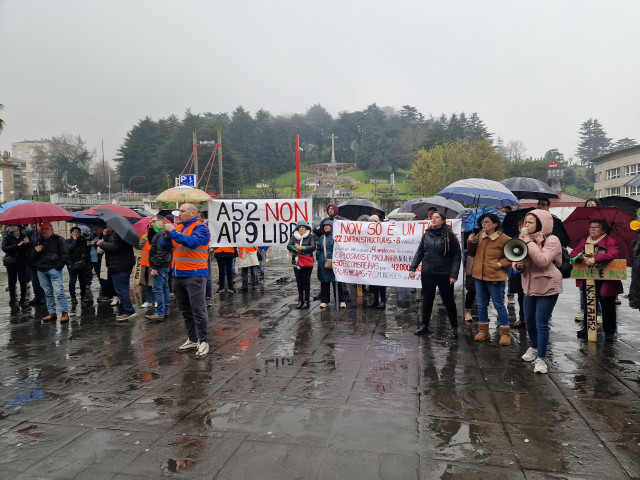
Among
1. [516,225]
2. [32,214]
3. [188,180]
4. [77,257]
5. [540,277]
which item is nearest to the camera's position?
[540,277]

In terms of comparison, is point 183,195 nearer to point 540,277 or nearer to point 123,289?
point 123,289

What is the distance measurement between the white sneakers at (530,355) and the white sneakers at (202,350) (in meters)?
3.94

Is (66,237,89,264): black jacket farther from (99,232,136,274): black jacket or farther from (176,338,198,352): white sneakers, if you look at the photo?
(176,338,198,352): white sneakers

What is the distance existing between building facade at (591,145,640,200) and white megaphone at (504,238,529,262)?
55.0 metres

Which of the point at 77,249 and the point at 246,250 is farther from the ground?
the point at 77,249

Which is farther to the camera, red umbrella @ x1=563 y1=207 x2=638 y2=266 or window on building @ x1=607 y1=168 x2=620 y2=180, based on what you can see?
Answer: window on building @ x1=607 y1=168 x2=620 y2=180

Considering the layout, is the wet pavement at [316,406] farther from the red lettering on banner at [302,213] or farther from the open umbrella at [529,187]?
the open umbrella at [529,187]

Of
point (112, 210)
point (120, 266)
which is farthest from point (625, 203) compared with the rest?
point (112, 210)

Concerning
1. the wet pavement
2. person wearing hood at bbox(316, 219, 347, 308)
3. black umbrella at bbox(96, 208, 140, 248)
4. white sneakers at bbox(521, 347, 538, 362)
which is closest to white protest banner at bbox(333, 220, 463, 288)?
person wearing hood at bbox(316, 219, 347, 308)

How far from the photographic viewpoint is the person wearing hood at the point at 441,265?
6414mm

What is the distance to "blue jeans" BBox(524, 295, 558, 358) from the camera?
4996 millimetres

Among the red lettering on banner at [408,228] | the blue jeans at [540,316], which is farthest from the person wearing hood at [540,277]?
the red lettering on banner at [408,228]

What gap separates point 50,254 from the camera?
7.49 meters

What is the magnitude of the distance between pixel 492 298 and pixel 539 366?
4.05ft
